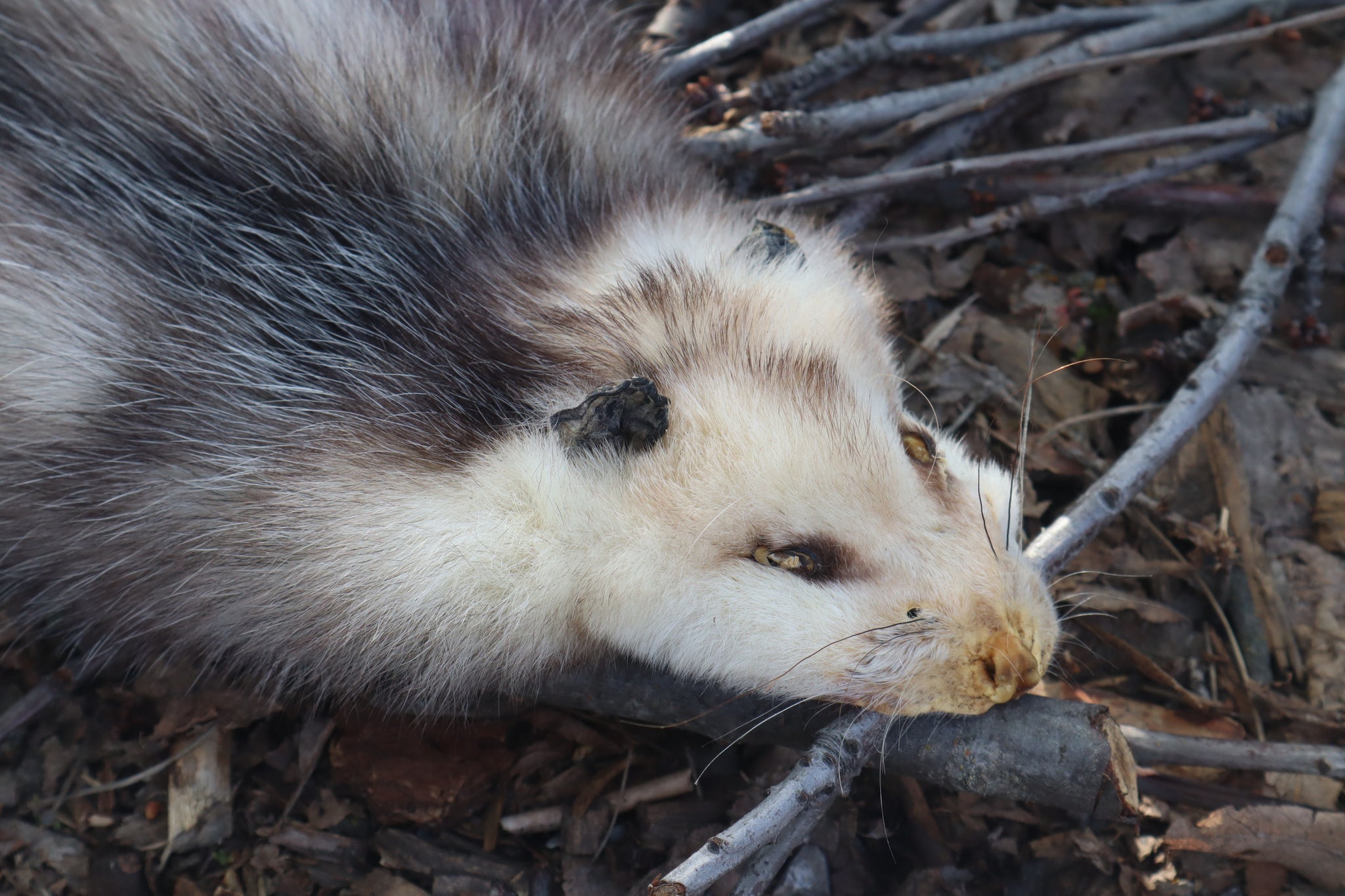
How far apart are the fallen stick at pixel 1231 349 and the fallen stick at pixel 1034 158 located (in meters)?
0.19

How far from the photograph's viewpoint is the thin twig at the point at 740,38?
3396 mm

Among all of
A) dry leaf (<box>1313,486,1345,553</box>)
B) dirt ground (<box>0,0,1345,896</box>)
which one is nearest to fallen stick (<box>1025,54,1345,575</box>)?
dirt ground (<box>0,0,1345,896</box>)

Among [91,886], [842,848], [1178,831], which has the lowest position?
[91,886]

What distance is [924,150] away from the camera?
3.32 metres

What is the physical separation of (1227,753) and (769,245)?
1.66 metres

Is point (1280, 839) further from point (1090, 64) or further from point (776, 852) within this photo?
point (1090, 64)

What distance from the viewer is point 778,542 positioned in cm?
199

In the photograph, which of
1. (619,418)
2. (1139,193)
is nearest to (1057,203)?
(1139,193)

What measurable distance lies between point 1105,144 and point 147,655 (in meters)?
3.35

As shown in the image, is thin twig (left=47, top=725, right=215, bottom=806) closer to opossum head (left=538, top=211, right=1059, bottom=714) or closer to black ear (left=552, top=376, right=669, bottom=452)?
opossum head (left=538, top=211, right=1059, bottom=714)

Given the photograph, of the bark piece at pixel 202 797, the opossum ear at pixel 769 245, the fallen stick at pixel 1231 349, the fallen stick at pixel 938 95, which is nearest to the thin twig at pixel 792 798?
the fallen stick at pixel 1231 349

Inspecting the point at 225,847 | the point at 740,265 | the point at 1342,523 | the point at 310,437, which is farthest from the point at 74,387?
the point at 1342,523

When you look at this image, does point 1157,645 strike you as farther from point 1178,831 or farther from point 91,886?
point 91,886

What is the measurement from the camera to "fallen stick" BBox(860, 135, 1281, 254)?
10.5 feet
